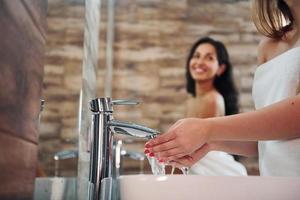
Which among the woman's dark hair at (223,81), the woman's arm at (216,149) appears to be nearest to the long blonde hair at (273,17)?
the woman's arm at (216,149)

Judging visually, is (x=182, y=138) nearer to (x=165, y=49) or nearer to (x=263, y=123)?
(x=263, y=123)

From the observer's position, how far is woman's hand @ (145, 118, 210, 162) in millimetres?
628

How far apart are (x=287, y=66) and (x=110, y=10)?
183cm

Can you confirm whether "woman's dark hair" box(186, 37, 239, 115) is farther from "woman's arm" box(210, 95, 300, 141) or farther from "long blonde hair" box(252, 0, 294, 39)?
"woman's arm" box(210, 95, 300, 141)

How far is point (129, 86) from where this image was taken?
2.46 meters

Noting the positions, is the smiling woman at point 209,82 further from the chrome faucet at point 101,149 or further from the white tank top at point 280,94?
the chrome faucet at point 101,149

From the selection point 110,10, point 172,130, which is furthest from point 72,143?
point 110,10

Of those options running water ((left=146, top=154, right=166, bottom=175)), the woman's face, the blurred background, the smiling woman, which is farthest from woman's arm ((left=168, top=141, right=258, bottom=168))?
the blurred background

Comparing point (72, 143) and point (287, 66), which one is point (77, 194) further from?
point (287, 66)

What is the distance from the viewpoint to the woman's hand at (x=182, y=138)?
63cm

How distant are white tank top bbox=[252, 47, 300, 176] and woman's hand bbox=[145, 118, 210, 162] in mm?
191

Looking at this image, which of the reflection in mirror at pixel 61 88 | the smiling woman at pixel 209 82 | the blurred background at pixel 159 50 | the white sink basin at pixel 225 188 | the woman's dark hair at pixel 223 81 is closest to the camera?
the white sink basin at pixel 225 188

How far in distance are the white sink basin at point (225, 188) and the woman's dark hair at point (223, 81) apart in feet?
5.58

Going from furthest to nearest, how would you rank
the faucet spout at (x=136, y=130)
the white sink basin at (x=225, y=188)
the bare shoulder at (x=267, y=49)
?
the bare shoulder at (x=267, y=49) → the faucet spout at (x=136, y=130) → the white sink basin at (x=225, y=188)
